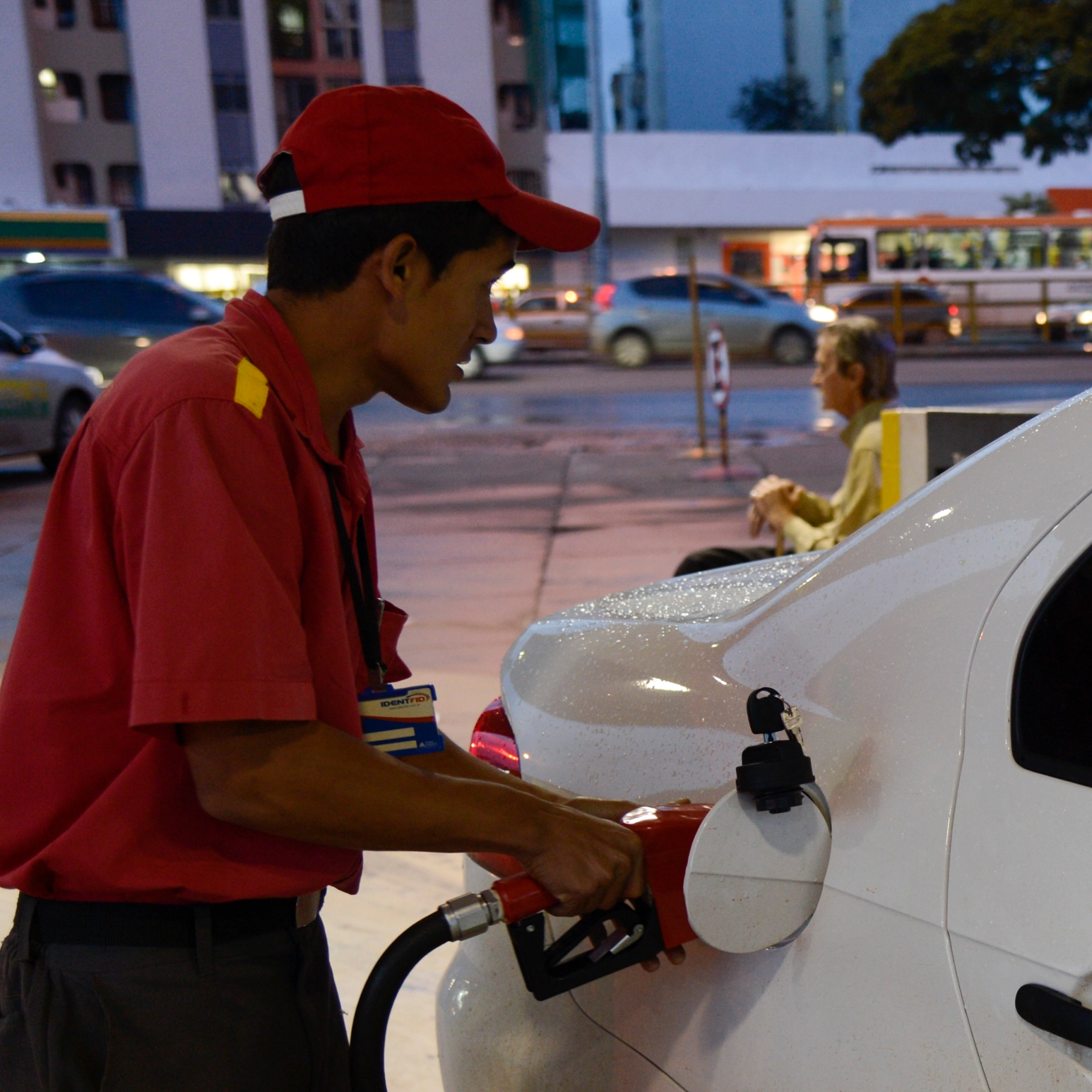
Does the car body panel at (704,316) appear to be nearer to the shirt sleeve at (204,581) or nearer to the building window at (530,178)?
the building window at (530,178)

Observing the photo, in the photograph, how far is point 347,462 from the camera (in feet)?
5.21

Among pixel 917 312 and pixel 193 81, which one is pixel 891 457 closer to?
pixel 917 312

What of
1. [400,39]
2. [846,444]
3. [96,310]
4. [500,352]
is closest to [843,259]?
[500,352]

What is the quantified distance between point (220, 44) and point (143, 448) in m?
39.7

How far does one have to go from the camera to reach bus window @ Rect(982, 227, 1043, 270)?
2914 centimetres

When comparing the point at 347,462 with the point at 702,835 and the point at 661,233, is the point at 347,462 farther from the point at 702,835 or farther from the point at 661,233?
the point at 661,233

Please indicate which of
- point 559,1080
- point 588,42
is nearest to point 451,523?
point 559,1080

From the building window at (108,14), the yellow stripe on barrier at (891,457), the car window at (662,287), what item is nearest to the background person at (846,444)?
the yellow stripe on barrier at (891,457)

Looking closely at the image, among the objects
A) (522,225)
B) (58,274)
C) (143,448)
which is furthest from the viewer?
(58,274)

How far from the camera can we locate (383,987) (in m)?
1.46

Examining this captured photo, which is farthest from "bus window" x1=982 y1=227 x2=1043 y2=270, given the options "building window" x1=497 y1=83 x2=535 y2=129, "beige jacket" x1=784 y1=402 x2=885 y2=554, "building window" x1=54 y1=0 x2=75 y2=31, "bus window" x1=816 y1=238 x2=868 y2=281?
"beige jacket" x1=784 y1=402 x2=885 y2=554

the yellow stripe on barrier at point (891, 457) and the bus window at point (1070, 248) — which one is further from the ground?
the bus window at point (1070, 248)

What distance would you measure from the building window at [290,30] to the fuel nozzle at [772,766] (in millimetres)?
39640

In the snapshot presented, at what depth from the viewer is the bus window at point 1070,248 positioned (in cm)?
2931
